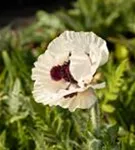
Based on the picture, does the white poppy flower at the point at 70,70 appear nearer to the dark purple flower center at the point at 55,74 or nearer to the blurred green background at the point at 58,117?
the dark purple flower center at the point at 55,74

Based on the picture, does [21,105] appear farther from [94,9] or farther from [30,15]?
[30,15]

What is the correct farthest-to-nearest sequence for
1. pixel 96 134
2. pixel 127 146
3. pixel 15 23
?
pixel 15 23 → pixel 127 146 → pixel 96 134

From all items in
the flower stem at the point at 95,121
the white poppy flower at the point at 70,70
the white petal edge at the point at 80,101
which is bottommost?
the flower stem at the point at 95,121

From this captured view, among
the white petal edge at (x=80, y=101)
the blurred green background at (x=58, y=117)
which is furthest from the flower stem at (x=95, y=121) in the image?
the white petal edge at (x=80, y=101)

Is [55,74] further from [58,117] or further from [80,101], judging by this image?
[58,117]

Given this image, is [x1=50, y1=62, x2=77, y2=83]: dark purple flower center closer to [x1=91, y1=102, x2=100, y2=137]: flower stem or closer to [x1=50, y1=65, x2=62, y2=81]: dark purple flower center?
[x1=50, y1=65, x2=62, y2=81]: dark purple flower center

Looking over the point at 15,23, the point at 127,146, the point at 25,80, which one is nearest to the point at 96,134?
the point at 127,146

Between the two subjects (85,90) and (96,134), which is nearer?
(85,90)

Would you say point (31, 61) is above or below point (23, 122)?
above
